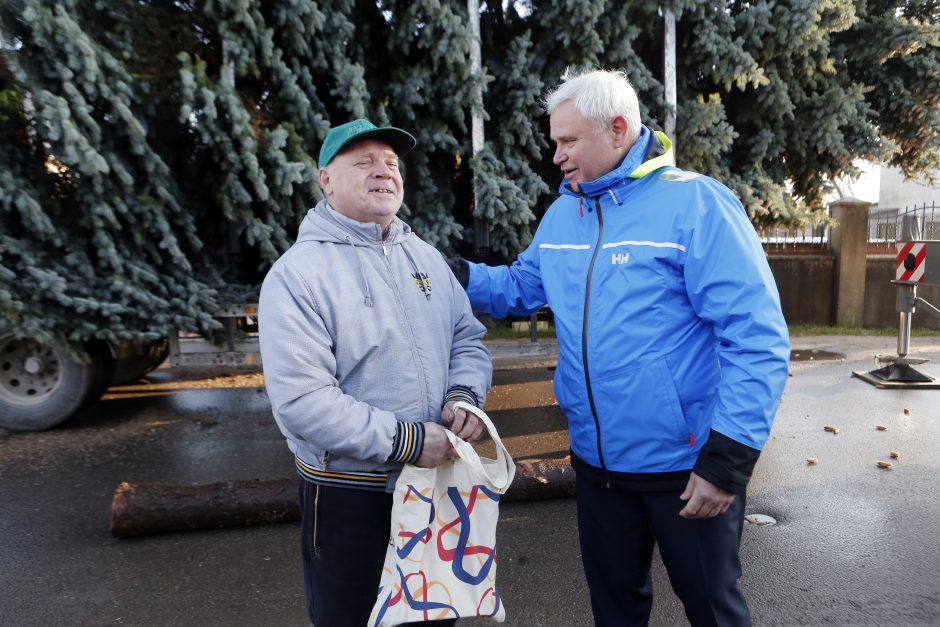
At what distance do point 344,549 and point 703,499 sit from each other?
1083 millimetres

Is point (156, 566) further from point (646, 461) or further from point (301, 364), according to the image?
point (646, 461)

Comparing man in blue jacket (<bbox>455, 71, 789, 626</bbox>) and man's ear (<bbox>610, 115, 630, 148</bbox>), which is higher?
man's ear (<bbox>610, 115, 630, 148</bbox>)

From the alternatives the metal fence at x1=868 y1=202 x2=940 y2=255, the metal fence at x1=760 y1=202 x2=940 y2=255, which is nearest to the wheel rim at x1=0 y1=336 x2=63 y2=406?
the metal fence at x1=760 y1=202 x2=940 y2=255

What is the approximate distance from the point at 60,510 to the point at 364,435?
10.9 ft

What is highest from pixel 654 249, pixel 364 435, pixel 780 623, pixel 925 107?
pixel 925 107

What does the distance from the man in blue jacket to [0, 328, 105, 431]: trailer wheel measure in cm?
508

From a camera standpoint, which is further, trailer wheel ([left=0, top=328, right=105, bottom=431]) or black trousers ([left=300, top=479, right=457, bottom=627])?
trailer wheel ([left=0, top=328, right=105, bottom=431])

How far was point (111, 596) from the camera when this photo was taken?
10.3ft

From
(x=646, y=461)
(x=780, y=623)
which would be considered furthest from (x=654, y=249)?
(x=780, y=623)

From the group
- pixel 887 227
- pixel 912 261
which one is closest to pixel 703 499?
pixel 912 261

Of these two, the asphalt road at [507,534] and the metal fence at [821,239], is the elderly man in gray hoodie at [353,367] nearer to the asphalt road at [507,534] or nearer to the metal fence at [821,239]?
the asphalt road at [507,534]

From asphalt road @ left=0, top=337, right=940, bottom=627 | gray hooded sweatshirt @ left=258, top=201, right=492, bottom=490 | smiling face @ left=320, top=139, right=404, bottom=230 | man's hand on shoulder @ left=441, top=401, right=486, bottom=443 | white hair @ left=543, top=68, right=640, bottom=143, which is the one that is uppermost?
white hair @ left=543, top=68, right=640, bottom=143

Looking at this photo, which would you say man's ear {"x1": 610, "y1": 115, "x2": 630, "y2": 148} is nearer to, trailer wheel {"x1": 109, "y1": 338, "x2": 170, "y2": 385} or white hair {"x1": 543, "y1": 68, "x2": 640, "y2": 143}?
white hair {"x1": 543, "y1": 68, "x2": 640, "y2": 143}

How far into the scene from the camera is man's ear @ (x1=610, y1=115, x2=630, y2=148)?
209cm
